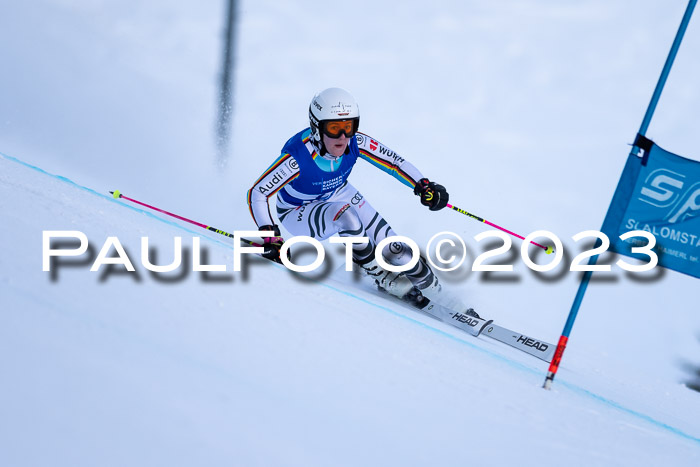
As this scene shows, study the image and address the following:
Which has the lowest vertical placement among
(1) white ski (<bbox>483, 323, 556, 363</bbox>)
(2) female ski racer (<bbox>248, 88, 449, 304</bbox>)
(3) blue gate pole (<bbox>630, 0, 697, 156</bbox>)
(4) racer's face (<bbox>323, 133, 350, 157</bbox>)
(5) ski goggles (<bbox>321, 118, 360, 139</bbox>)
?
(1) white ski (<bbox>483, 323, 556, 363</bbox>)

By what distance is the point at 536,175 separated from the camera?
9.71m

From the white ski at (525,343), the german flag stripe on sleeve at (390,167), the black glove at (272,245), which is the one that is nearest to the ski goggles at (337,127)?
the german flag stripe on sleeve at (390,167)

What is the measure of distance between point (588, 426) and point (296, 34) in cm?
939

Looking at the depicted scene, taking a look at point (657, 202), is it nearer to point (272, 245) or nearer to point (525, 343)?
point (525, 343)

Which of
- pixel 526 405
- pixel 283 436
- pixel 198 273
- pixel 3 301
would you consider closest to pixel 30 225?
pixel 198 273

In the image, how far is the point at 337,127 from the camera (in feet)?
12.2

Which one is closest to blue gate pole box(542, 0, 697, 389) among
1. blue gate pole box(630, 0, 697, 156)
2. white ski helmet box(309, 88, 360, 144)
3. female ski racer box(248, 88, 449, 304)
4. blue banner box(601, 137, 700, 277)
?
blue gate pole box(630, 0, 697, 156)

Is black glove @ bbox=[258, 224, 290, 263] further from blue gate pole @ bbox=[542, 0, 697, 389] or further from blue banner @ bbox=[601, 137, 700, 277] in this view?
blue banner @ bbox=[601, 137, 700, 277]

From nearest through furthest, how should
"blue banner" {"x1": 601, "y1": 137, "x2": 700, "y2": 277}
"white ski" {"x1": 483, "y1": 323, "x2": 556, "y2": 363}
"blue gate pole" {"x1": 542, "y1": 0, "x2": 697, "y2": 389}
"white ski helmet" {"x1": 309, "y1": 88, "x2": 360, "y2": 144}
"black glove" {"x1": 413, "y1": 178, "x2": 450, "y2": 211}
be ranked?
"blue gate pole" {"x1": 542, "y1": 0, "x2": 697, "y2": 389}
"blue banner" {"x1": 601, "y1": 137, "x2": 700, "y2": 277}
"white ski" {"x1": 483, "y1": 323, "x2": 556, "y2": 363}
"white ski helmet" {"x1": 309, "y1": 88, "x2": 360, "y2": 144}
"black glove" {"x1": 413, "y1": 178, "x2": 450, "y2": 211}

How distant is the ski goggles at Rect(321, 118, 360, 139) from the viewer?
12.2 ft

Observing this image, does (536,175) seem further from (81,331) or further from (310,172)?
(81,331)

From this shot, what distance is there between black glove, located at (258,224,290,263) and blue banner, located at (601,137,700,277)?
6.32 feet

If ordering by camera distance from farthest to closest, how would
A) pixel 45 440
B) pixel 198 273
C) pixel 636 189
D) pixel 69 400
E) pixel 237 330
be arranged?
pixel 636 189 < pixel 198 273 < pixel 237 330 < pixel 69 400 < pixel 45 440

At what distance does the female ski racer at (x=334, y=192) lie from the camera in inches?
148
